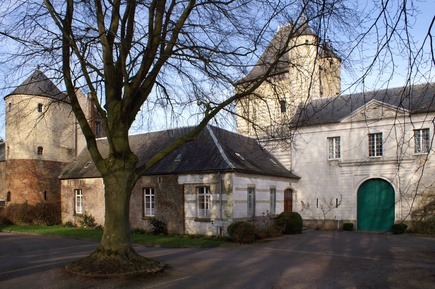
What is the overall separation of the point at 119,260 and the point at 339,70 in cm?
676

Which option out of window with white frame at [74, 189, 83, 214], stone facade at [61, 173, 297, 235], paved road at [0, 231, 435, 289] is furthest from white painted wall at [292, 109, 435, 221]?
window with white frame at [74, 189, 83, 214]

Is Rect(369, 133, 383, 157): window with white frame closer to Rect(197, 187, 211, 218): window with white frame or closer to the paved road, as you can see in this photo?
the paved road

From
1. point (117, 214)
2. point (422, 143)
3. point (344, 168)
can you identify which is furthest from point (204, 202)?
point (422, 143)

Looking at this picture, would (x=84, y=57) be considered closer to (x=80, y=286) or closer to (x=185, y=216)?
(x=80, y=286)

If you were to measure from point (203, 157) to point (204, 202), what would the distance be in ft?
7.83

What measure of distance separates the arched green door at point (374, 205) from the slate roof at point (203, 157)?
4435mm

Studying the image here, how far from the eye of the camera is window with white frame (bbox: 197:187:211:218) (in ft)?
63.0

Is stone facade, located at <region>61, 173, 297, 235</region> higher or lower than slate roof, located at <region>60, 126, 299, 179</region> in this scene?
lower

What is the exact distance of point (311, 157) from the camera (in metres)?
25.5

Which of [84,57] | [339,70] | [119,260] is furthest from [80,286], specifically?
[339,70]

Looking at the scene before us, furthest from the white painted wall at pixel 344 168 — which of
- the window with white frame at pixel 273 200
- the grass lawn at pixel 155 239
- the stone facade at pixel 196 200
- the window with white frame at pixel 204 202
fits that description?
the grass lawn at pixel 155 239

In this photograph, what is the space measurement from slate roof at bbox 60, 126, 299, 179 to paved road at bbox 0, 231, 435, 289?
176 inches

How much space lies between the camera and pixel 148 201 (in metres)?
21.5

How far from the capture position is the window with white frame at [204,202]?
19.2m
